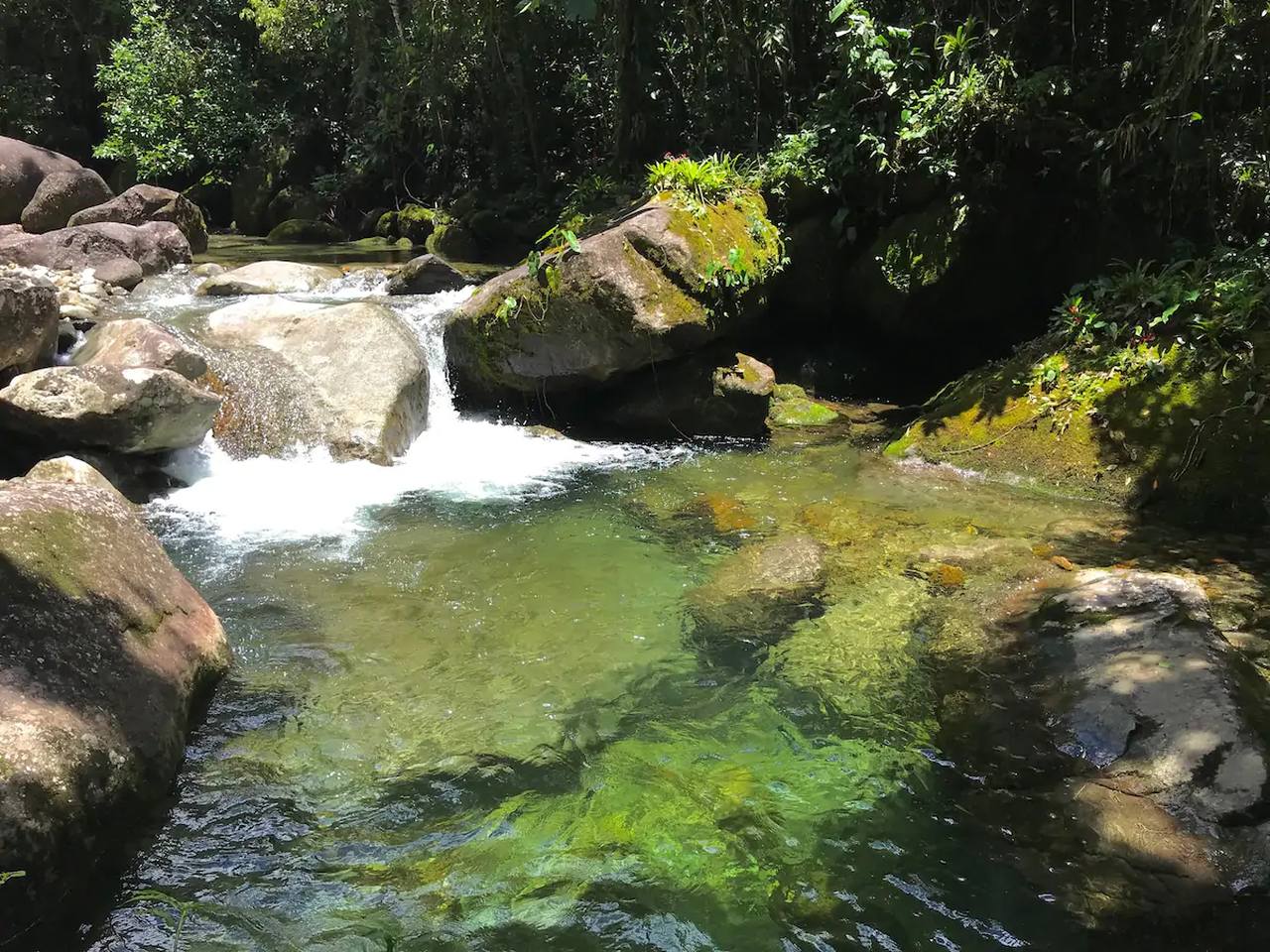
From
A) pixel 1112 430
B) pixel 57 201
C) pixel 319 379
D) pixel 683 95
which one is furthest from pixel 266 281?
pixel 1112 430

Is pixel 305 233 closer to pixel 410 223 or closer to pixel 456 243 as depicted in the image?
pixel 410 223

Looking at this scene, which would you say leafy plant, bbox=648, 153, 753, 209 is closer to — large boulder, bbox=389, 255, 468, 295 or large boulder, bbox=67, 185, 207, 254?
large boulder, bbox=389, 255, 468, 295

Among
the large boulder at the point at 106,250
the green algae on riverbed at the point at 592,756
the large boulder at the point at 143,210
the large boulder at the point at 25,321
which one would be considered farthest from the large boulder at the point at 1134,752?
the large boulder at the point at 143,210

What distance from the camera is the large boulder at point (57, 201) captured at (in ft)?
52.6

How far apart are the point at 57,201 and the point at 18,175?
131 centimetres

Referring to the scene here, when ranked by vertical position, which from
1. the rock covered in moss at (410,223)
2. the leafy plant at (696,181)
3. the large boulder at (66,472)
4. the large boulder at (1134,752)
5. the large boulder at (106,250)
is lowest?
the large boulder at (1134,752)

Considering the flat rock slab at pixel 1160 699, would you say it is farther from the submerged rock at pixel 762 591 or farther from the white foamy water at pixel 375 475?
the white foamy water at pixel 375 475

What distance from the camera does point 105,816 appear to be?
329 cm

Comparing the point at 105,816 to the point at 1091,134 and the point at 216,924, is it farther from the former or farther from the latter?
the point at 1091,134

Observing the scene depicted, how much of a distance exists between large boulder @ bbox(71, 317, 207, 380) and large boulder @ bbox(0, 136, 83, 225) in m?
10.6

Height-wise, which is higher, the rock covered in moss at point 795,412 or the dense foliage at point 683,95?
the dense foliage at point 683,95

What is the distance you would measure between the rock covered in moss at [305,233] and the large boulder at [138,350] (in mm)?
13424

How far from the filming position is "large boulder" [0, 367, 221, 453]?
7.18 m

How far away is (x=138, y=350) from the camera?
8.16 m
